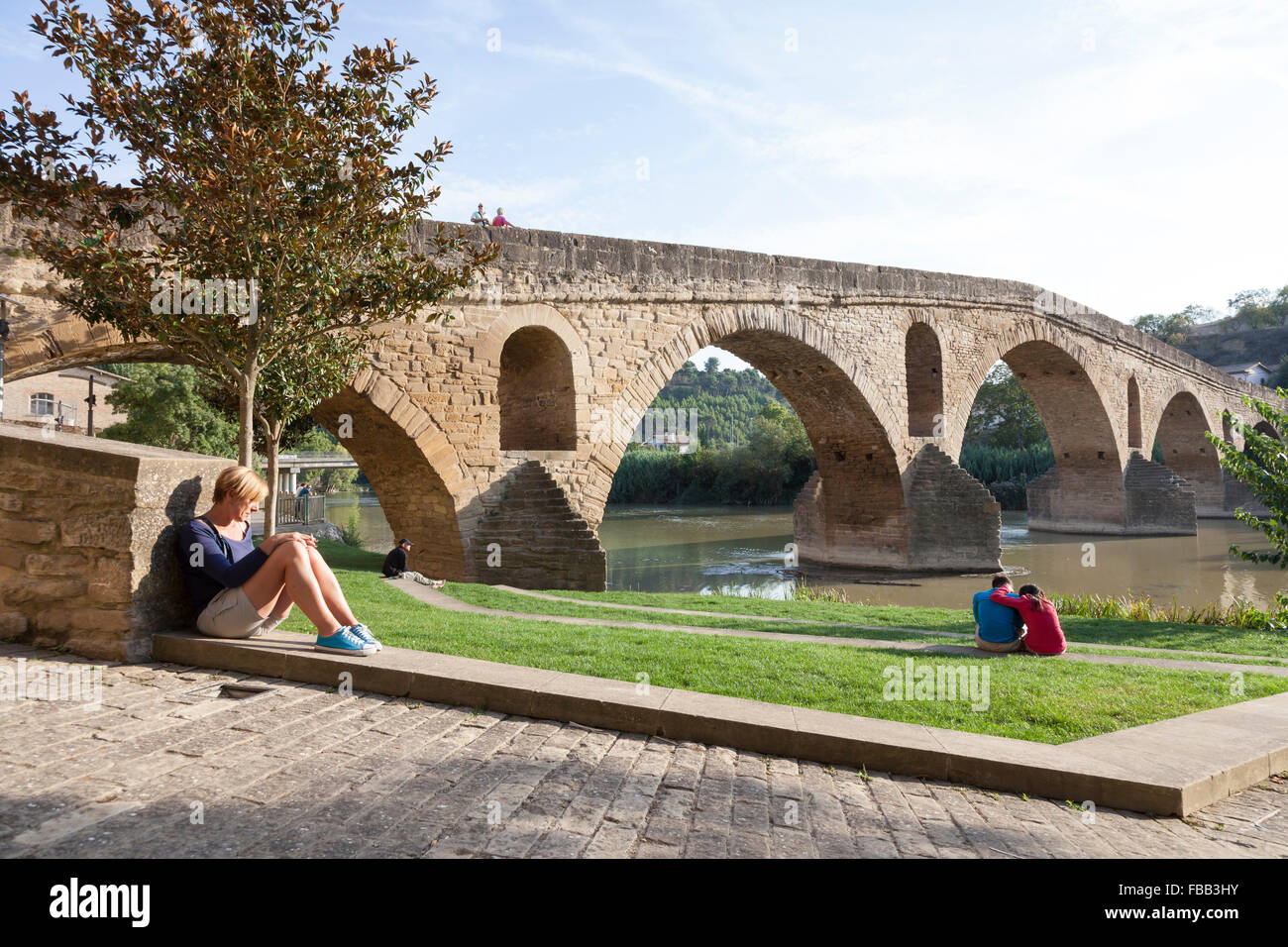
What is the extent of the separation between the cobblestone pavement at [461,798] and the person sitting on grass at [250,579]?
1.79ft

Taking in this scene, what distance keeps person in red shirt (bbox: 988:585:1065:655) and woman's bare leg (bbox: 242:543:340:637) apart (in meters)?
5.02

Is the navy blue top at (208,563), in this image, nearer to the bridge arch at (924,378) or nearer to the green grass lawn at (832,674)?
the green grass lawn at (832,674)

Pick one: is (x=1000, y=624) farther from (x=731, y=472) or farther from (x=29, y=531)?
(x=731, y=472)

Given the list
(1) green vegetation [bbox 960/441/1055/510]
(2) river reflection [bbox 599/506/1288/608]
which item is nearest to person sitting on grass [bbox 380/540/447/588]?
(2) river reflection [bbox 599/506/1288/608]

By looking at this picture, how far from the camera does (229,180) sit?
21.0 ft

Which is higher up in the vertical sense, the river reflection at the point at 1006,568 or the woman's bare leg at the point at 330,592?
the woman's bare leg at the point at 330,592

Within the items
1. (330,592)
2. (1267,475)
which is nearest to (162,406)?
(330,592)

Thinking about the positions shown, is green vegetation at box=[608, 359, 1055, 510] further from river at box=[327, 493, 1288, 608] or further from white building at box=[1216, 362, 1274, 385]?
white building at box=[1216, 362, 1274, 385]

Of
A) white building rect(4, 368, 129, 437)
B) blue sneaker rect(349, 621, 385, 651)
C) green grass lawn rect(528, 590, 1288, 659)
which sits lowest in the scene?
green grass lawn rect(528, 590, 1288, 659)

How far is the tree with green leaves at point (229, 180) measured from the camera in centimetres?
641

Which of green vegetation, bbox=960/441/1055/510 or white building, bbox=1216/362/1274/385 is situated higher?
white building, bbox=1216/362/1274/385

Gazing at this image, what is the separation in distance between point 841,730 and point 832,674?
1.30 m

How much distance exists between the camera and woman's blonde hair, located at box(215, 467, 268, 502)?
4180 mm

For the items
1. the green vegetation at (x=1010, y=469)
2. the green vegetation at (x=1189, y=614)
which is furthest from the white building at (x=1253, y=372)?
the green vegetation at (x=1189, y=614)
